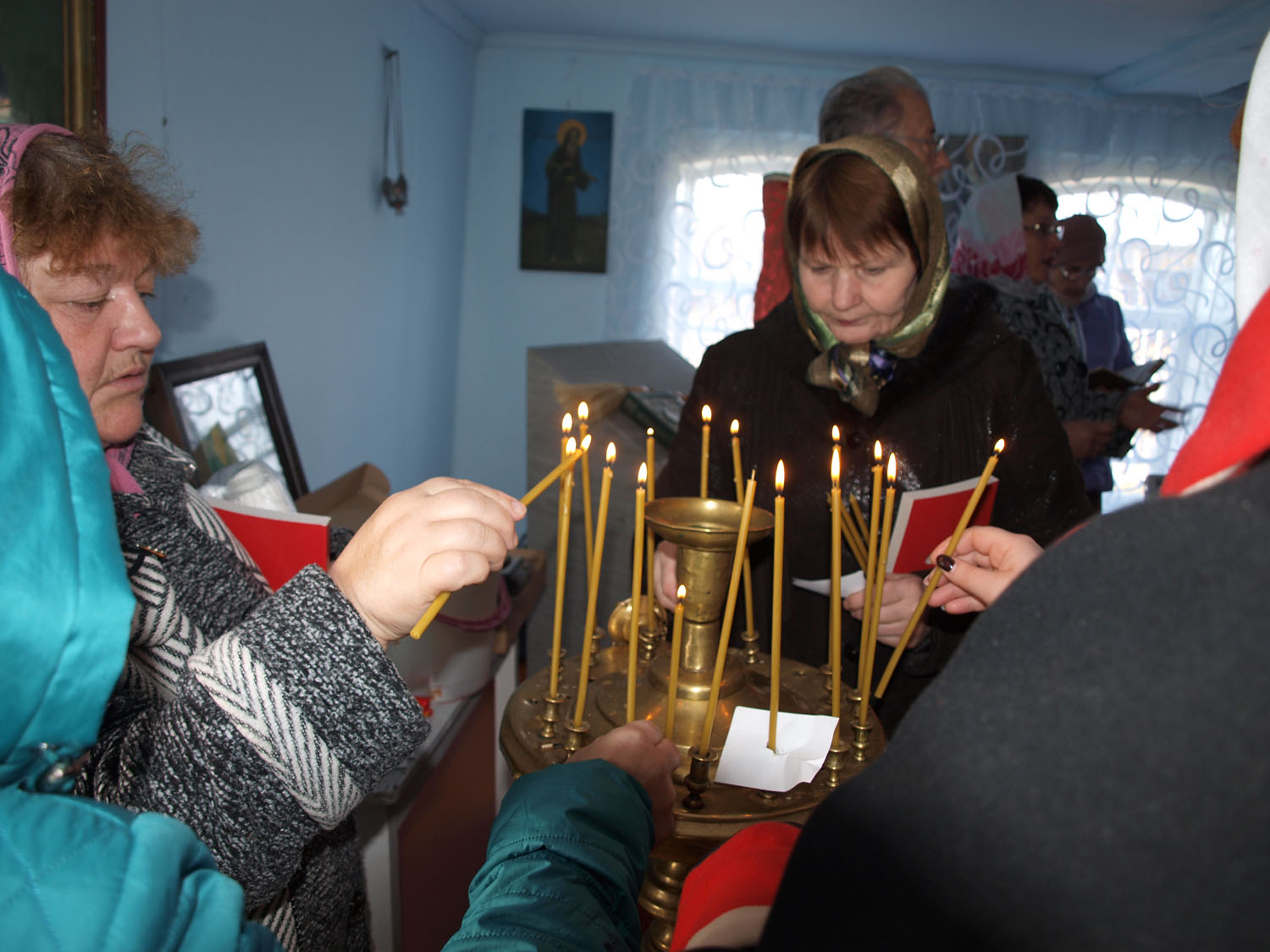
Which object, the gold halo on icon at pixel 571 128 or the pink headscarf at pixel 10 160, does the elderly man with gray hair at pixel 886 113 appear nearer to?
the pink headscarf at pixel 10 160

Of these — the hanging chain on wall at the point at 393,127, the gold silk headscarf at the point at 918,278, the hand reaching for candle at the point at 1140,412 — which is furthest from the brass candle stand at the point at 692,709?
the hanging chain on wall at the point at 393,127

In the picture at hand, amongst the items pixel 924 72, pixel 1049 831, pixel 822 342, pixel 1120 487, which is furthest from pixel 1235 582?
pixel 1120 487

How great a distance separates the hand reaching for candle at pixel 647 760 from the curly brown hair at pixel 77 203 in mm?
799

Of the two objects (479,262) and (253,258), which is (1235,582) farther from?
(479,262)

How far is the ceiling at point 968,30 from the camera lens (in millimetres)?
3707

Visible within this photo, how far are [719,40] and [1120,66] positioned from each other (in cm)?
214

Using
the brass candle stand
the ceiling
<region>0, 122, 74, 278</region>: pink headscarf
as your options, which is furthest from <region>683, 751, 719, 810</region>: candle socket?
the ceiling

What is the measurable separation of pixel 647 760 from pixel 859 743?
0.95 ft

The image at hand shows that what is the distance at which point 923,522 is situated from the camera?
3.79 ft

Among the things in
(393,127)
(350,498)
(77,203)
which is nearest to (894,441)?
(77,203)

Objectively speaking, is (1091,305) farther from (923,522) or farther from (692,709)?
(692,709)

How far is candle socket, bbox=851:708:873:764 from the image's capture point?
0.88 meters

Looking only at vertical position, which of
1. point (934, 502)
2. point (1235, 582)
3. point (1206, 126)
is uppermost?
point (1206, 126)

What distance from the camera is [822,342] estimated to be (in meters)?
1.64
